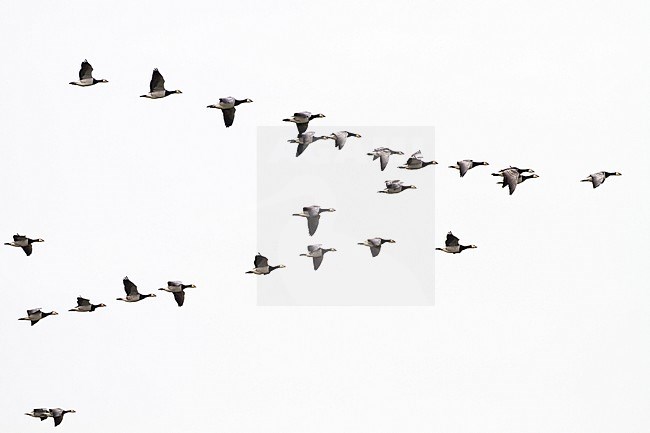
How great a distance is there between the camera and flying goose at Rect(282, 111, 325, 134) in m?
86.8

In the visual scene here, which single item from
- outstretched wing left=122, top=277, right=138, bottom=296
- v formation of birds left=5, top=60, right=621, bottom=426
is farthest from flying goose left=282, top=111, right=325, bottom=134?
outstretched wing left=122, top=277, right=138, bottom=296

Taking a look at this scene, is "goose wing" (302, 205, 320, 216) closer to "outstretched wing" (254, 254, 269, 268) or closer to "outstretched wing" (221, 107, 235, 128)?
"outstretched wing" (254, 254, 269, 268)

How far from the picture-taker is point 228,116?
84.7 m

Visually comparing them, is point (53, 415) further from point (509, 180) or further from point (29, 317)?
point (509, 180)

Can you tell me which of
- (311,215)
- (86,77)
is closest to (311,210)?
(311,215)

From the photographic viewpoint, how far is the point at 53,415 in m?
91.8

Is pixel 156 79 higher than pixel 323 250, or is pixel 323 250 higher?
pixel 156 79

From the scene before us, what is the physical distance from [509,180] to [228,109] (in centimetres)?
1314

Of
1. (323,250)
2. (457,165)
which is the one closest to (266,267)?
(323,250)

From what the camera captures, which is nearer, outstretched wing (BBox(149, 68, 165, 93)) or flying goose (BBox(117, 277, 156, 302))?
outstretched wing (BBox(149, 68, 165, 93))

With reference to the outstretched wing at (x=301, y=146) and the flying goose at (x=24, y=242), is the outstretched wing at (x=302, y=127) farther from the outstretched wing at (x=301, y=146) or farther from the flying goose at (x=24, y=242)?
the flying goose at (x=24, y=242)

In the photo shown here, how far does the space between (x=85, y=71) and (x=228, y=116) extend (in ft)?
22.1

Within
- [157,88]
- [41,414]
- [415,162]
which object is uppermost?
[157,88]

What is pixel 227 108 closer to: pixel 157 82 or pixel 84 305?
pixel 157 82
